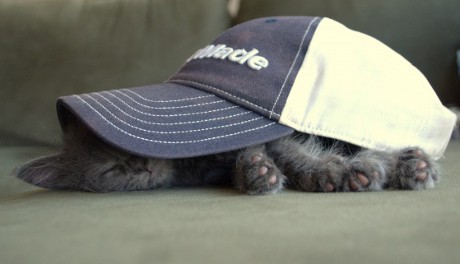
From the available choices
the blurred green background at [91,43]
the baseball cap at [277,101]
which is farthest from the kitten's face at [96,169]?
the blurred green background at [91,43]

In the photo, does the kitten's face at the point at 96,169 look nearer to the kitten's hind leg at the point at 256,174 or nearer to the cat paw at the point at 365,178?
the kitten's hind leg at the point at 256,174

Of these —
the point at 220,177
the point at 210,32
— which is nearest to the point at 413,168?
the point at 220,177

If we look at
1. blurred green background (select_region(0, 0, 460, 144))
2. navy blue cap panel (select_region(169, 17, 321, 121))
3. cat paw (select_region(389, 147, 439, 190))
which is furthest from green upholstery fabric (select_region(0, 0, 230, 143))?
cat paw (select_region(389, 147, 439, 190))

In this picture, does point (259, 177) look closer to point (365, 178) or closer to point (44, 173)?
point (365, 178)

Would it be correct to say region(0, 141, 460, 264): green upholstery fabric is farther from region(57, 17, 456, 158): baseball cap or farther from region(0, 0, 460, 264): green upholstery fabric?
region(57, 17, 456, 158): baseball cap

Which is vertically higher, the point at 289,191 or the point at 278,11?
the point at 278,11

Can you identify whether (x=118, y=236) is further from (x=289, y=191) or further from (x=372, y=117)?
(x=372, y=117)
